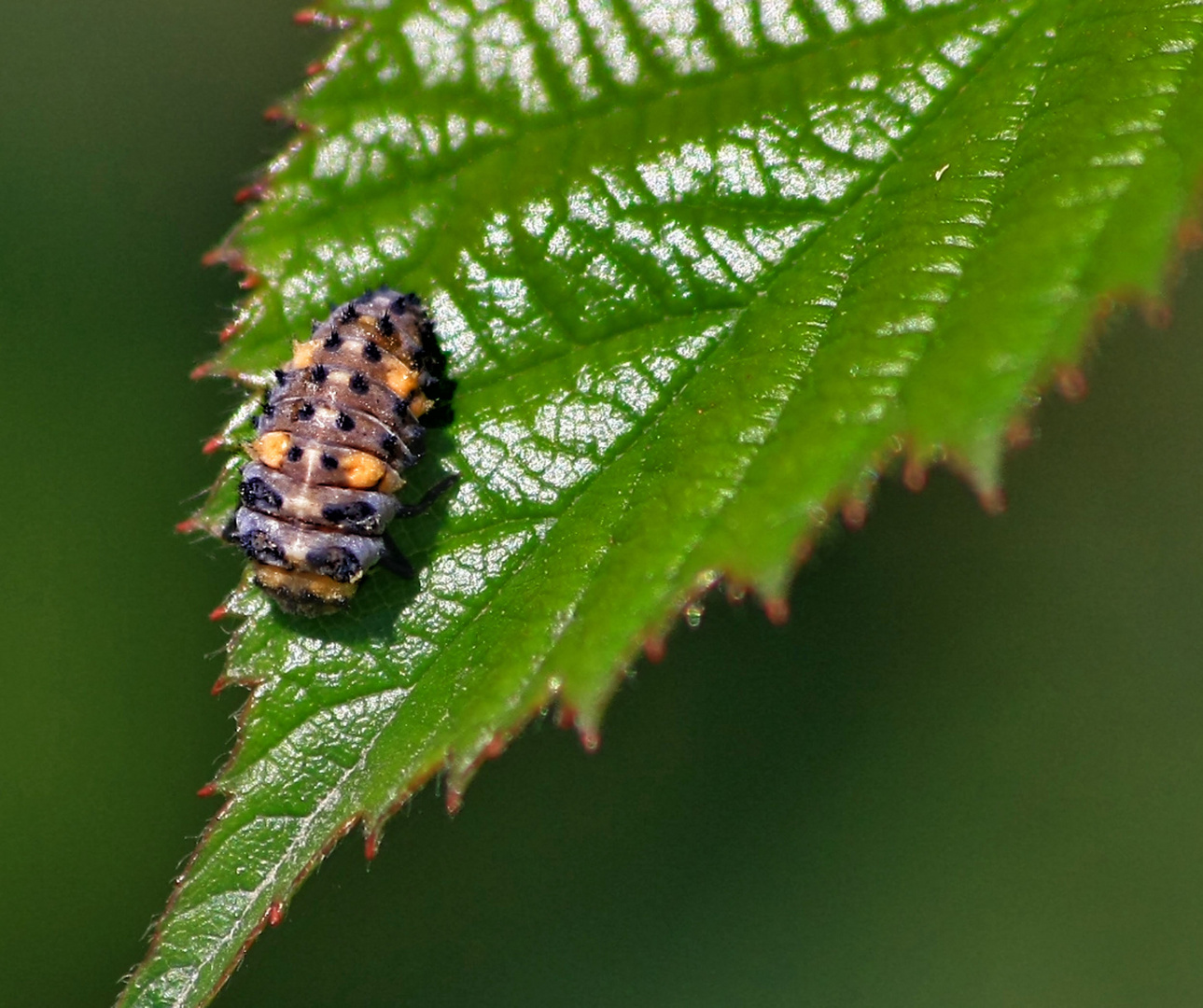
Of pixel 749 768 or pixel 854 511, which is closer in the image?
pixel 854 511

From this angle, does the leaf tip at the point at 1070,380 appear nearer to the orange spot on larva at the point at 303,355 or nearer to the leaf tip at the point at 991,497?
the leaf tip at the point at 991,497

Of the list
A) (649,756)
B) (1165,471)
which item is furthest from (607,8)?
(1165,471)

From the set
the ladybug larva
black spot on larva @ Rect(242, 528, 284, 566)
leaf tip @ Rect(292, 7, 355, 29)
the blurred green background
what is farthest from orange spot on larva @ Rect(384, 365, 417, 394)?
the blurred green background

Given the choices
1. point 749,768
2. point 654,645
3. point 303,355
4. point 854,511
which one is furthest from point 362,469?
point 749,768

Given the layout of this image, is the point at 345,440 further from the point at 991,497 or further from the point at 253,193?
the point at 991,497

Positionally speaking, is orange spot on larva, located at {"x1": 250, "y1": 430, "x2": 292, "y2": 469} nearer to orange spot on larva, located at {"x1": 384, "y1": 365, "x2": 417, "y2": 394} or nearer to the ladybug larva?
the ladybug larva

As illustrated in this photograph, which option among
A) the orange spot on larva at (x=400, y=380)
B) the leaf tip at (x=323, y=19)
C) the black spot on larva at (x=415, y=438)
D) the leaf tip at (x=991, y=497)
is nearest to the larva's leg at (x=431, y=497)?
the black spot on larva at (x=415, y=438)

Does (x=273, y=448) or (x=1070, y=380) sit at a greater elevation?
(x=273, y=448)
